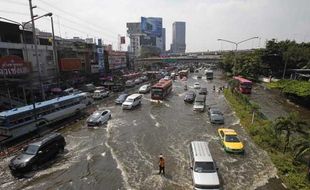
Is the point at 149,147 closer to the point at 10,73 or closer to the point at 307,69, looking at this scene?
the point at 10,73

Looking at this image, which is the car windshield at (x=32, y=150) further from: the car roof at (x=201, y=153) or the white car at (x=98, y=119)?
the car roof at (x=201, y=153)

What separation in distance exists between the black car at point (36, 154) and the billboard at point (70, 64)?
36646 mm

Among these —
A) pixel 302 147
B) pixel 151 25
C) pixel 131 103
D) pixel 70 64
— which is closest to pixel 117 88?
pixel 70 64

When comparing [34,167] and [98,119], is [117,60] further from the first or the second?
[34,167]

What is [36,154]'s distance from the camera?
21203 millimetres

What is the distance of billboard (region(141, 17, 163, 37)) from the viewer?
7559 inches

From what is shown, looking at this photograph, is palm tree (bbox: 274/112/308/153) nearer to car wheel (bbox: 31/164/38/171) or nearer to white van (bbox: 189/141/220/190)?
white van (bbox: 189/141/220/190)

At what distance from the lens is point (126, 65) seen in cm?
10188

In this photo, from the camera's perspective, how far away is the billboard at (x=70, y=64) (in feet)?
188

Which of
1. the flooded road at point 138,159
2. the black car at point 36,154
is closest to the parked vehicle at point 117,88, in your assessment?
the flooded road at point 138,159

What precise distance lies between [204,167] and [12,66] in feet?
117

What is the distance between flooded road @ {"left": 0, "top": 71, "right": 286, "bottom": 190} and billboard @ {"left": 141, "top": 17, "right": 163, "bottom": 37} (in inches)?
6501

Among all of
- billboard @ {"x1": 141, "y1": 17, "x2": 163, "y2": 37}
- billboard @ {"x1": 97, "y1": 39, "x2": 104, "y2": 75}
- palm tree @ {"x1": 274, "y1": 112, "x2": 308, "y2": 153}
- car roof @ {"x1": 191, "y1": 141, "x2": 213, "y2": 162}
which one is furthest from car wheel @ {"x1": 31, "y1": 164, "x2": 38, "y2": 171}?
billboard @ {"x1": 141, "y1": 17, "x2": 163, "y2": 37}

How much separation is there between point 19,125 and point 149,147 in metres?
14.9
